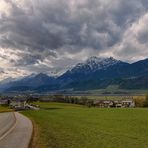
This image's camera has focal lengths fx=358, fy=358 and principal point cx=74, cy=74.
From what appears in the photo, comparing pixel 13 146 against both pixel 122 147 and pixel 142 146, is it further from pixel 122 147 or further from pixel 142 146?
pixel 142 146

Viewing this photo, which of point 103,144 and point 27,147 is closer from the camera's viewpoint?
point 27,147

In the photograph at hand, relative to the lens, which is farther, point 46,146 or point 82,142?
point 82,142

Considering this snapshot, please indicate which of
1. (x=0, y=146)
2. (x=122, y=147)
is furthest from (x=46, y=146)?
(x=122, y=147)

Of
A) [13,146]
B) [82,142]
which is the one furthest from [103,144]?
[13,146]

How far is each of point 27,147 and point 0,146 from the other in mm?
2125

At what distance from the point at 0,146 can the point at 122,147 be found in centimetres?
881

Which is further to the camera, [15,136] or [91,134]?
[91,134]

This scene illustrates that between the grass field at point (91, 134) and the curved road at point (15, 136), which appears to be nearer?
the curved road at point (15, 136)

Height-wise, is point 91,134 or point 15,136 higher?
point 15,136

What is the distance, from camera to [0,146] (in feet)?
84.7

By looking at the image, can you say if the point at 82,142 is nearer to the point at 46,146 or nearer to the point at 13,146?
the point at 46,146

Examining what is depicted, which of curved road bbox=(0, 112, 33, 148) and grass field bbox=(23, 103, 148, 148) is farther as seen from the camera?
grass field bbox=(23, 103, 148, 148)

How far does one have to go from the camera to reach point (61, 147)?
25.6 meters

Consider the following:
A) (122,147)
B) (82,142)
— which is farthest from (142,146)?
(82,142)
